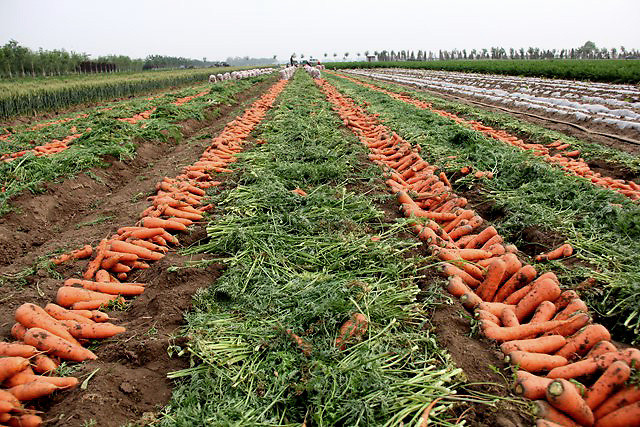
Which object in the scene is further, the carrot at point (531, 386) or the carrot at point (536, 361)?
the carrot at point (536, 361)

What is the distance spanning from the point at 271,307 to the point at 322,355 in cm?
69

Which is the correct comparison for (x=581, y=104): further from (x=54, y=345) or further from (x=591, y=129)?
(x=54, y=345)

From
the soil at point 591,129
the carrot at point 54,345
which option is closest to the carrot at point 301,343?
the carrot at point 54,345

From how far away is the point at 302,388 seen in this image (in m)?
2.25

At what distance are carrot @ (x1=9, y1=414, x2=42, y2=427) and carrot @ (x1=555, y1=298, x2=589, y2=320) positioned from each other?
11.8 feet

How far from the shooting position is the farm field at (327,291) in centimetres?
228

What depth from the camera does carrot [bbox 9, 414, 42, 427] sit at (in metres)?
2.18

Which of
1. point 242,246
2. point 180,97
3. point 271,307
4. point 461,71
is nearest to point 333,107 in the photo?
point 180,97

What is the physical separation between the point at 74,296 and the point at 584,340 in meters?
4.02

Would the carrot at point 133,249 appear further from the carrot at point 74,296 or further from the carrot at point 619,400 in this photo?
the carrot at point 619,400

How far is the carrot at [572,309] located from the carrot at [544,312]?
0.06 m

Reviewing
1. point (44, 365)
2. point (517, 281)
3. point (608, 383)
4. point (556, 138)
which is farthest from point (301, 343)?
point (556, 138)

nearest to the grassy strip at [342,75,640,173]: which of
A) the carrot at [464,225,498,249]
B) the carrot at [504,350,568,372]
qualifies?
the carrot at [464,225,498,249]

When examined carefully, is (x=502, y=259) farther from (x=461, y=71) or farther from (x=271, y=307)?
(x=461, y=71)
